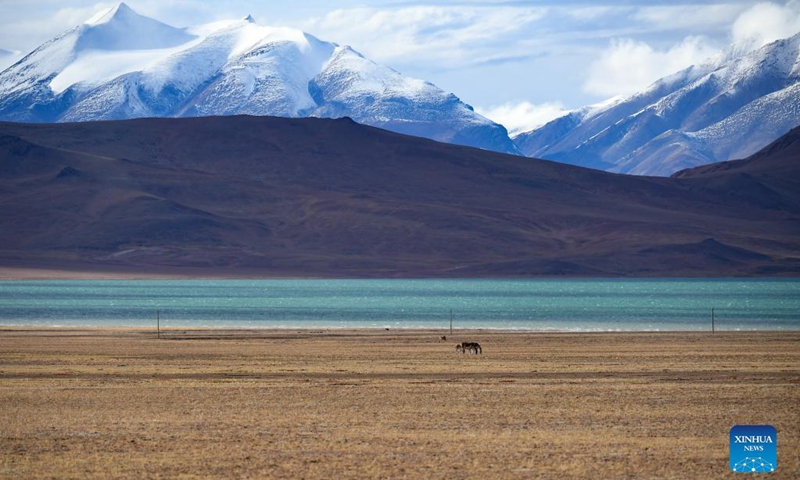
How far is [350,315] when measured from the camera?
84.6 metres

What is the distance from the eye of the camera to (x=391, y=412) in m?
25.9

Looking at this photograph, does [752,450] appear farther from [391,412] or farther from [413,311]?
[413,311]

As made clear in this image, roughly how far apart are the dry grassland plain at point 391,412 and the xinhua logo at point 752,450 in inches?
34.0

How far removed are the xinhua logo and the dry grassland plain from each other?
2.83ft

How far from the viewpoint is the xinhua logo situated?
16.8m

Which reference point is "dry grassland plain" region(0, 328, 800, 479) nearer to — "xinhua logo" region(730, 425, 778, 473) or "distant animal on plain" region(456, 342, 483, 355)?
"xinhua logo" region(730, 425, 778, 473)

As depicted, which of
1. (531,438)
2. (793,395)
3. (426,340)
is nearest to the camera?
(531,438)

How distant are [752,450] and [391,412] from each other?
411 inches

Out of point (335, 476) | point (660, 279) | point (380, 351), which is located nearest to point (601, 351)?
point (380, 351)

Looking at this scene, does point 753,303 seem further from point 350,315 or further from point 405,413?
point 405,413

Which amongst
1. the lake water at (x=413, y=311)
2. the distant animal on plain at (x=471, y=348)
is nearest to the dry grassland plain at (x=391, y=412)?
the distant animal on plain at (x=471, y=348)

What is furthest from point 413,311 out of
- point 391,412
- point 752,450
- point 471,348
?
point 752,450

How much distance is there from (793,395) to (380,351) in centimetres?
2092

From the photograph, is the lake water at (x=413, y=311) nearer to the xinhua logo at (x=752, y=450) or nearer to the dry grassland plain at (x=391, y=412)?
the dry grassland plain at (x=391, y=412)
